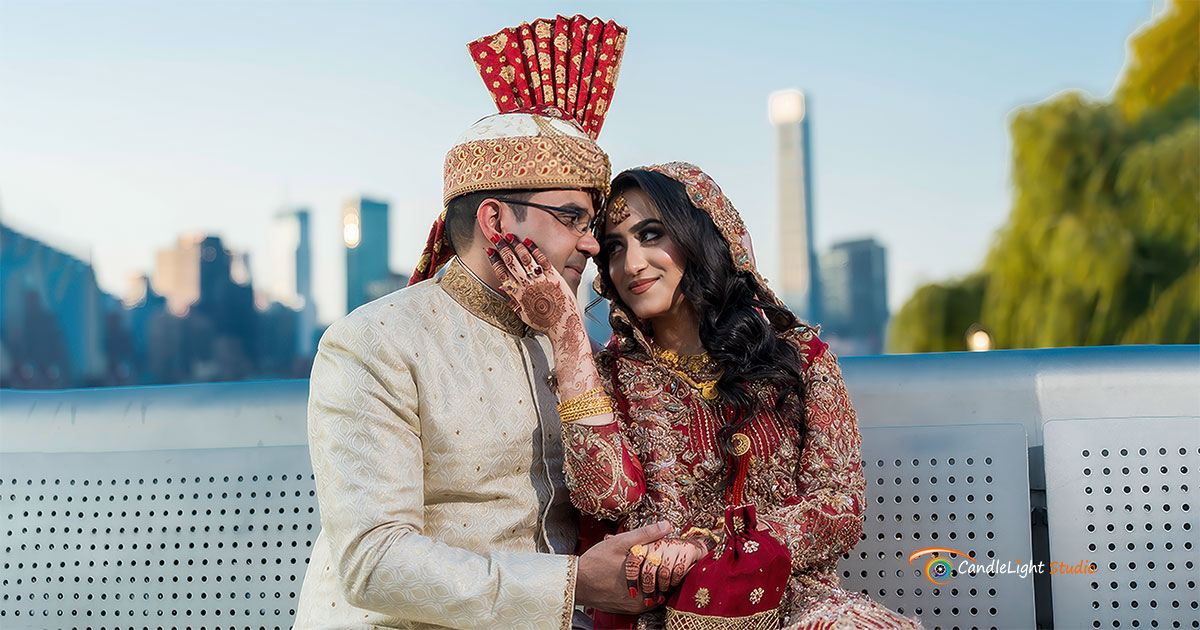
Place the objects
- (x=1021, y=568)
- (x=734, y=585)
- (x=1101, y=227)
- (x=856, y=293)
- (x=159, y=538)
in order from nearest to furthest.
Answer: (x=734, y=585)
(x=1021, y=568)
(x=159, y=538)
(x=1101, y=227)
(x=856, y=293)

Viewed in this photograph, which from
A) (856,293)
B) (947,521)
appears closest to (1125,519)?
(947,521)

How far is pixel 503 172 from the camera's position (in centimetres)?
242

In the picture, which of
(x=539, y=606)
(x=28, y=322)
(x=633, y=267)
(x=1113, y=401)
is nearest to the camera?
(x=539, y=606)

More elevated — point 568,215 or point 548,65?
point 548,65

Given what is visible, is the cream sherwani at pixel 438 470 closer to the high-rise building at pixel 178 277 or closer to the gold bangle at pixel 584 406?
the gold bangle at pixel 584 406

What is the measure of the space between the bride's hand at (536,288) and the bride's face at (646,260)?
0.23 meters

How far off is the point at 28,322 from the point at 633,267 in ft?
28.1

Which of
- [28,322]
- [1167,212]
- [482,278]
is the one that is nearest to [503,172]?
[482,278]

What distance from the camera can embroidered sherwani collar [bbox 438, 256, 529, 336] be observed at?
2.50m

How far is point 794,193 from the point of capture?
19641mm

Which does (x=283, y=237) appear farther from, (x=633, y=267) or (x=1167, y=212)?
(x=633, y=267)

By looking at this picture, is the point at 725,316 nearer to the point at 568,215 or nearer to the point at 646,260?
the point at 646,260

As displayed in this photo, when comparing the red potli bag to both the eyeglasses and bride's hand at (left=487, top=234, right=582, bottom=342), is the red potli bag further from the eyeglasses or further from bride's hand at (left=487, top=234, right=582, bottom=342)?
the eyeglasses

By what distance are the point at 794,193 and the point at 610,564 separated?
705 inches
